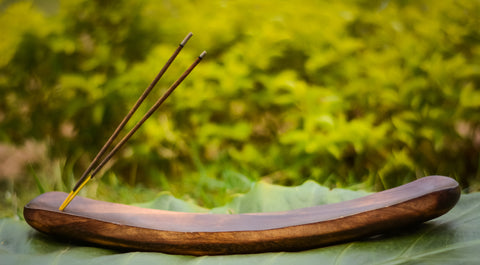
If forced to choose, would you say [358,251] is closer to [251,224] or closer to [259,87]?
[251,224]

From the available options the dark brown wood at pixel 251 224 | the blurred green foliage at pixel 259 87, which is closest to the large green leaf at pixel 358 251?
the dark brown wood at pixel 251 224

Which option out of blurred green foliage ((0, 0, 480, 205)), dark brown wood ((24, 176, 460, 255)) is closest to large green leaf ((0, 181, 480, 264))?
dark brown wood ((24, 176, 460, 255))

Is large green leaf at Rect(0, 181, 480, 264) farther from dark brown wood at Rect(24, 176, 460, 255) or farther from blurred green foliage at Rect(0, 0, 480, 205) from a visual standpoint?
blurred green foliage at Rect(0, 0, 480, 205)

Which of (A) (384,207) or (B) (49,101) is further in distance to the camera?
(B) (49,101)

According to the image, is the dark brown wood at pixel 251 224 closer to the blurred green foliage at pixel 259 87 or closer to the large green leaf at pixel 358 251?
the large green leaf at pixel 358 251

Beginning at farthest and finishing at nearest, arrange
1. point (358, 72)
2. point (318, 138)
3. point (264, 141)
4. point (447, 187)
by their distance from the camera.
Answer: point (264, 141)
point (358, 72)
point (318, 138)
point (447, 187)

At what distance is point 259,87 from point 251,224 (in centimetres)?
99

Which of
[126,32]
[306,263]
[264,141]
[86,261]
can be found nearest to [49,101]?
[126,32]

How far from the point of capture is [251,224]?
0.64 meters

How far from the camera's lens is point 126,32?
5.32 ft

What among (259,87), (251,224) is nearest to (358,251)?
(251,224)

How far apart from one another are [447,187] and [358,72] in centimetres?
92

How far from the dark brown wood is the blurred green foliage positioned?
60 centimetres

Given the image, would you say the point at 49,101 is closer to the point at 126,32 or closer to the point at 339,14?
the point at 126,32
